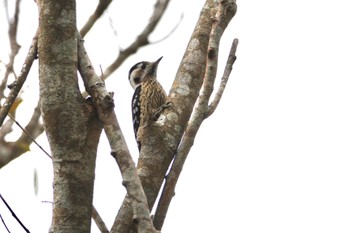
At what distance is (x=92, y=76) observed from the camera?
228 cm

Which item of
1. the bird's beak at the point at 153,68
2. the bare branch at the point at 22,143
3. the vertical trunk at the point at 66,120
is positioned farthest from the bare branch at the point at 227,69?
the bird's beak at the point at 153,68

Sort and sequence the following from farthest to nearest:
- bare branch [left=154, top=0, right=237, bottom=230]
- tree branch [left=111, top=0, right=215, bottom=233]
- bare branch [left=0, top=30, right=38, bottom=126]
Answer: bare branch [left=154, top=0, right=237, bottom=230], tree branch [left=111, top=0, right=215, bottom=233], bare branch [left=0, top=30, right=38, bottom=126]

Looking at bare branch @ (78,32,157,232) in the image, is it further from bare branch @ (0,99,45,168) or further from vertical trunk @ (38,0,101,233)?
bare branch @ (0,99,45,168)

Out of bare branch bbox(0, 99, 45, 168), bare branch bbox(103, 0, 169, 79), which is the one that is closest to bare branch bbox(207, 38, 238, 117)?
bare branch bbox(103, 0, 169, 79)

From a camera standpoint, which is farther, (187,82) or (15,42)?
(187,82)

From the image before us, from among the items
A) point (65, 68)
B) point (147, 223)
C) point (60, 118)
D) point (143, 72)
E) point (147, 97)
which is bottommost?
point (147, 223)

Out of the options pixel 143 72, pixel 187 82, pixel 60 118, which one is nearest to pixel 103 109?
pixel 60 118

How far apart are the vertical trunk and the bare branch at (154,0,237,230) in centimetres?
56

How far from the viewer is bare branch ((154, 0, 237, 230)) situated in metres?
2.66

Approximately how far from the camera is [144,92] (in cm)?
589

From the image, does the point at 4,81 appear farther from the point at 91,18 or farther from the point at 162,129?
the point at 162,129

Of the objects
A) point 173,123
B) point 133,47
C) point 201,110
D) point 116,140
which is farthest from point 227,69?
point 116,140

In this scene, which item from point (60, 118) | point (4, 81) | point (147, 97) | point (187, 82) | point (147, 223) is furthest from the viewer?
point (147, 97)

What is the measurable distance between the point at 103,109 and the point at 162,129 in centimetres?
70
